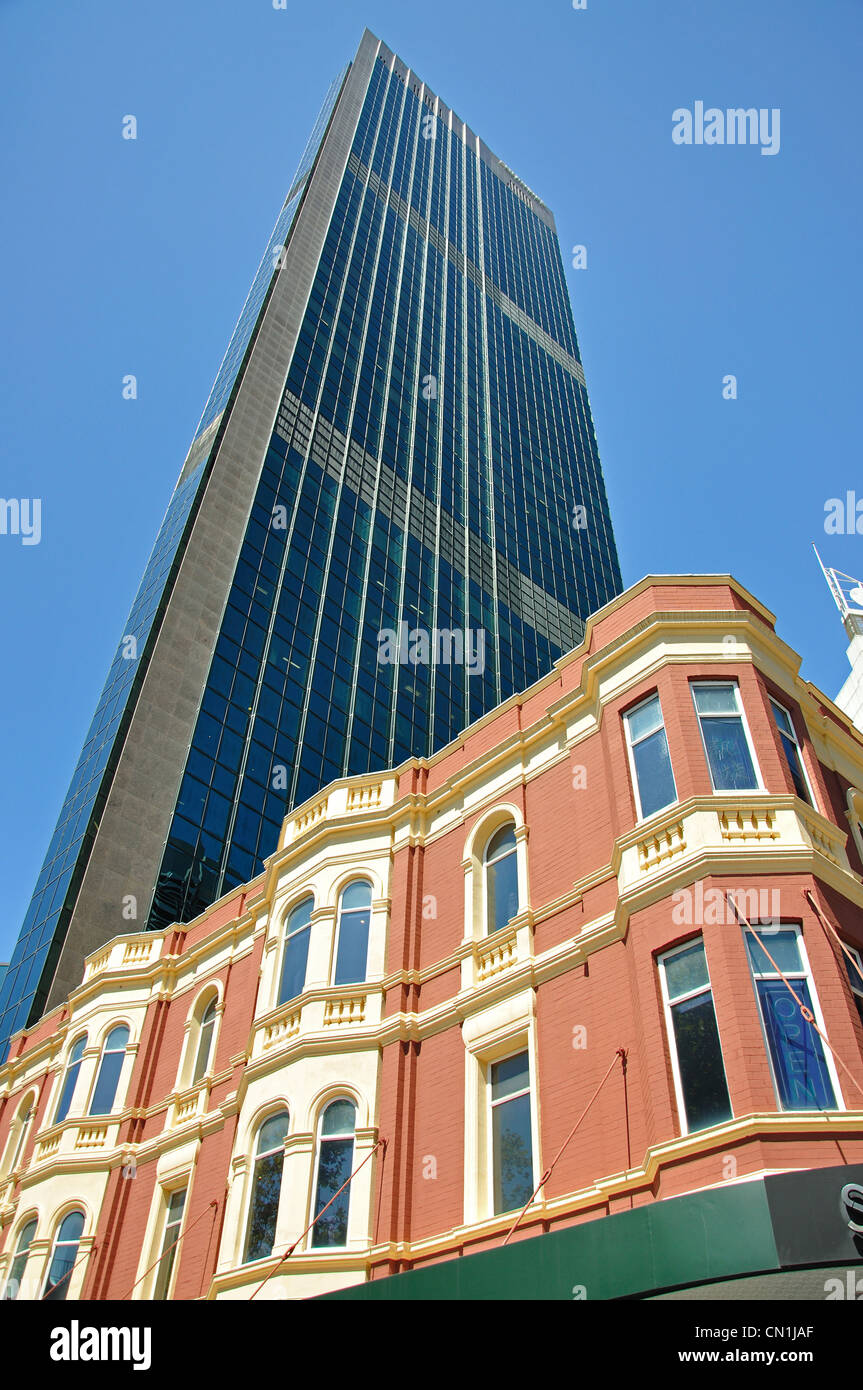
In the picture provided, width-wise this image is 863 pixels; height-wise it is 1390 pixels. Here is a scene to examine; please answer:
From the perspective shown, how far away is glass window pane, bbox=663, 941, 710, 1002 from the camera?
13.0 metres

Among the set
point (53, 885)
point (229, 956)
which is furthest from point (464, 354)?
point (229, 956)

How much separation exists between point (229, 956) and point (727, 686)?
13410 millimetres

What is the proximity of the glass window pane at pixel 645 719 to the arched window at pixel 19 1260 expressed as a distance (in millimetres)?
18014

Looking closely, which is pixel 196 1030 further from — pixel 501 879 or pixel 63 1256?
pixel 501 879

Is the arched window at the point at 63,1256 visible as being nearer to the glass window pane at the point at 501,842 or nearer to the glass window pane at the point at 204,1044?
the glass window pane at the point at 204,1044

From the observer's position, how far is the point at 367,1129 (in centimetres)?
1648

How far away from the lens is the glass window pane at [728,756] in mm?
14723

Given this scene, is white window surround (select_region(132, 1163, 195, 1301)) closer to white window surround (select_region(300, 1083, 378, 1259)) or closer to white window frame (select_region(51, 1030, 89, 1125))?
white window frame (select_region(51, 1030, 89, 1125))

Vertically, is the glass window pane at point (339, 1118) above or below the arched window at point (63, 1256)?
above

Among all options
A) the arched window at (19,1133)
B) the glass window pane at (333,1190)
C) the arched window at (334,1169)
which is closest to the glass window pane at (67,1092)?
the arched window at (19,1133)

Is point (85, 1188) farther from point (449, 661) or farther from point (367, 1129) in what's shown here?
point (449, 661)

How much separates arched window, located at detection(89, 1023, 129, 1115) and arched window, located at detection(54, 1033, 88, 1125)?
2.29ft

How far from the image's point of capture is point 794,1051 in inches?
468

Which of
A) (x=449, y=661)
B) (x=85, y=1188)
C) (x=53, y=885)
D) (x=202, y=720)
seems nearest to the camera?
(x=85, y=1188)
